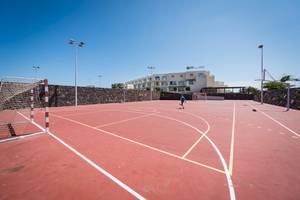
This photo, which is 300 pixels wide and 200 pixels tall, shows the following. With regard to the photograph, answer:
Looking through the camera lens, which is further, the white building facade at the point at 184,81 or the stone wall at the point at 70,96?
the white building facade at the point at 184,81

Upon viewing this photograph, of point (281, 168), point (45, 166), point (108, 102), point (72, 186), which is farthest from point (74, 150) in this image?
point (108, 102)

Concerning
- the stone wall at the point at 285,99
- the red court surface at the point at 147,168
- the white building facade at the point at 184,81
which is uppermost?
the white building facade at the point at 184,81

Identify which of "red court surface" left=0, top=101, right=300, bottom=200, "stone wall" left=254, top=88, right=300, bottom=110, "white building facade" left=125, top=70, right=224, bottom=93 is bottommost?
"red court surface" left=0, top=101, right=300, bottom=200

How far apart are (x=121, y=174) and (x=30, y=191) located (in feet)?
5.42

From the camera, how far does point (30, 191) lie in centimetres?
262

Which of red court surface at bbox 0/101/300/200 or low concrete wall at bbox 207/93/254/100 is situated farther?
low concrete wall at bbox 207/93/254/100

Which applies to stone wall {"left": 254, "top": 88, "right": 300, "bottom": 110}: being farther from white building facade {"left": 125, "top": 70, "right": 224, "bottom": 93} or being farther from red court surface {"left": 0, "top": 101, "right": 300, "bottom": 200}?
white building facade {"left": 125, "top": 70, "right": 224, "bottom": 93}

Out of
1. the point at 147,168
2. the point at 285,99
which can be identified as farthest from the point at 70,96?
the point at 285,99

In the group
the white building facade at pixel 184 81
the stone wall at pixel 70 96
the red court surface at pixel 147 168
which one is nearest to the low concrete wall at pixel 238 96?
the white building facade at pixel 184 81

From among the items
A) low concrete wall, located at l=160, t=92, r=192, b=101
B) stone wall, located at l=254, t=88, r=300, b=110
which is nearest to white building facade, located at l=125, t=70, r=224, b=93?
low concrete wall, located at l=160, t=92, r=192, b=101

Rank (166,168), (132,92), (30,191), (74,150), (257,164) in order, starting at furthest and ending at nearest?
(132,92)
(74,150)
(257,164)
(166,168)
(30,191)

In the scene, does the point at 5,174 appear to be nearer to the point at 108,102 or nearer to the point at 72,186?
the point at 72,186

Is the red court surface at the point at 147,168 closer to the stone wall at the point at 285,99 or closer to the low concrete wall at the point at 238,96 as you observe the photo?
the stone wall at the point at 285,99

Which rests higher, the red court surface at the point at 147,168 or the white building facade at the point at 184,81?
the white building facade at the point at 184,81
